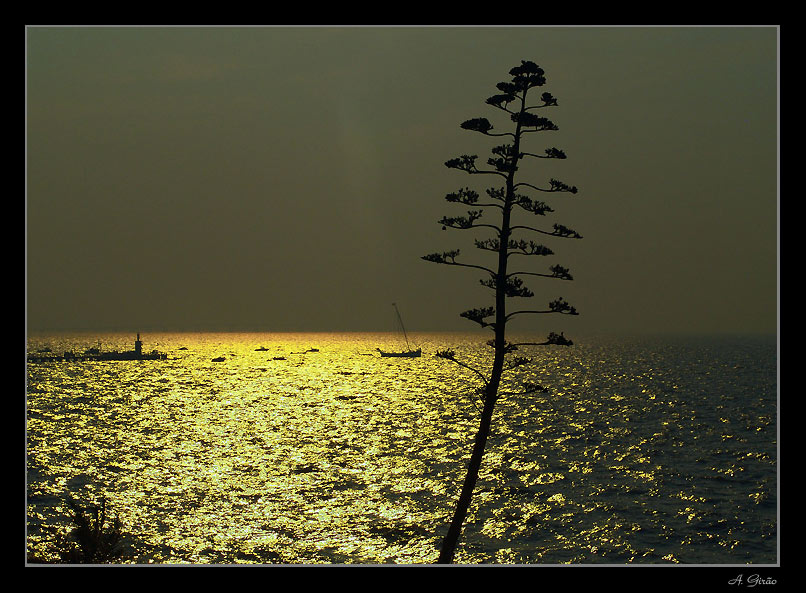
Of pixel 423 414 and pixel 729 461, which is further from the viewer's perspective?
pixel 423 414

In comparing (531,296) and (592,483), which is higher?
(531,296)

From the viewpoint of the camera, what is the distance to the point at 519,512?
249 feet

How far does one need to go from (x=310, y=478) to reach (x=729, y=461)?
60.5 m
